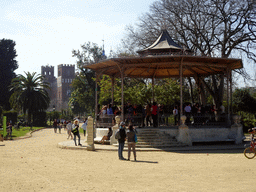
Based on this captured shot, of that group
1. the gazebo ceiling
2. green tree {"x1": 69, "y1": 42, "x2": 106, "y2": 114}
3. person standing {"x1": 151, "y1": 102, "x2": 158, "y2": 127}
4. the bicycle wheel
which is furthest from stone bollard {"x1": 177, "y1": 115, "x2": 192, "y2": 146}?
green tree {"x1": 69, "y1": 42, "x2": 106, "y2": 114}

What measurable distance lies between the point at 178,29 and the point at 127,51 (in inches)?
338

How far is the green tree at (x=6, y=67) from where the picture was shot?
73812 mm

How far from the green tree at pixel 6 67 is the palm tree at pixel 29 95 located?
32.0 feet

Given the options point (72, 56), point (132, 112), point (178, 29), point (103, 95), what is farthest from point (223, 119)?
point (72, 56)

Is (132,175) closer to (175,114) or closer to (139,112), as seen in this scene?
(175,114)

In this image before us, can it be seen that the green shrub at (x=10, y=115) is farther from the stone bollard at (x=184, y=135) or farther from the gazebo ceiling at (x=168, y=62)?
the stone bollard at (x=184, y=135)

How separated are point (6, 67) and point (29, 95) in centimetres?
1569

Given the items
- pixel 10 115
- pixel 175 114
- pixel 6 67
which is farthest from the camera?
pixel 6 67

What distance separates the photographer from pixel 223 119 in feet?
76.2

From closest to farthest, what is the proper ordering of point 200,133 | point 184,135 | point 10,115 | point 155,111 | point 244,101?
1. point 184,135
2. point 200,133
3. point 155,111
4. point 244,101
5. point 10,115

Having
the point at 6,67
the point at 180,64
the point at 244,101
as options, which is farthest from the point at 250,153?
the point at 6,67

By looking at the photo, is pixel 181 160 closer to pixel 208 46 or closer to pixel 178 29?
pixel 208 46

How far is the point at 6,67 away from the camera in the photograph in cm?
7581

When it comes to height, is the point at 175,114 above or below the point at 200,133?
above
